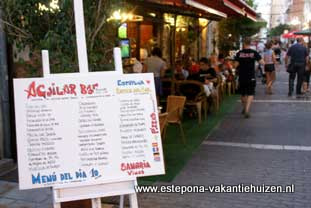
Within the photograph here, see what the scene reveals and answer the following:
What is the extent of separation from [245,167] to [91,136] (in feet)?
9.93

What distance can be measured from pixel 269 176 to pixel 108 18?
290 cm

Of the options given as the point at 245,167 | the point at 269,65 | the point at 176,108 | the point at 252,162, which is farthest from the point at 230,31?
the point at 245,167

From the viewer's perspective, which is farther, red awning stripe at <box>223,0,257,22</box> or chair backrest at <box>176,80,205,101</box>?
chair backrest at <box>176,80,205,101</box>

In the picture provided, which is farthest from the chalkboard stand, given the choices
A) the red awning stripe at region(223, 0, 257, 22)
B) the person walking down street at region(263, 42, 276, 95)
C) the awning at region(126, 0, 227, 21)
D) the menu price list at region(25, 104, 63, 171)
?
the person walking down street at region(263, 42, 276, 95)

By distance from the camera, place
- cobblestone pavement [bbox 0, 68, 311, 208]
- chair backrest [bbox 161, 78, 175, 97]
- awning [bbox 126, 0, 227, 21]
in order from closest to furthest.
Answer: cobblestone pavement [bbox 0, 68, 311, 208]
awning [bbox 126, 0, 227, 21]
chair backrest [bbox 161, 78, 175, 97]

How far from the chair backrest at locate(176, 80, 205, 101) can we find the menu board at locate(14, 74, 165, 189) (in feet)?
17.8

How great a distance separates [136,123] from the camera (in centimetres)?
326

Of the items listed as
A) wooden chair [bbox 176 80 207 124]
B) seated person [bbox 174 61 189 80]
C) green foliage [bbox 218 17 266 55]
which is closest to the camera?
wooden chair [bbox 176 80 207 124]

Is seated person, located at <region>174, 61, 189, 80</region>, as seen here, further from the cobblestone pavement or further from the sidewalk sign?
the sidewalk sign

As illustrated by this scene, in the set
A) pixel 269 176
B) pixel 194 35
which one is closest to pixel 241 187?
pixel 269 176

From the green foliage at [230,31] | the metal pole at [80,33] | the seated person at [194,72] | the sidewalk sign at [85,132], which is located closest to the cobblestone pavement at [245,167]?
the seated person at [194,72]

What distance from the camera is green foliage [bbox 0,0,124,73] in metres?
3.56

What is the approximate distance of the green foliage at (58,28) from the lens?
11.7 feet

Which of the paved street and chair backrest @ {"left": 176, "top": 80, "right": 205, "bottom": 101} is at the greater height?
chair backrest @ {"left": 176, "top": 80, "right": 205, "bottom": 101}
